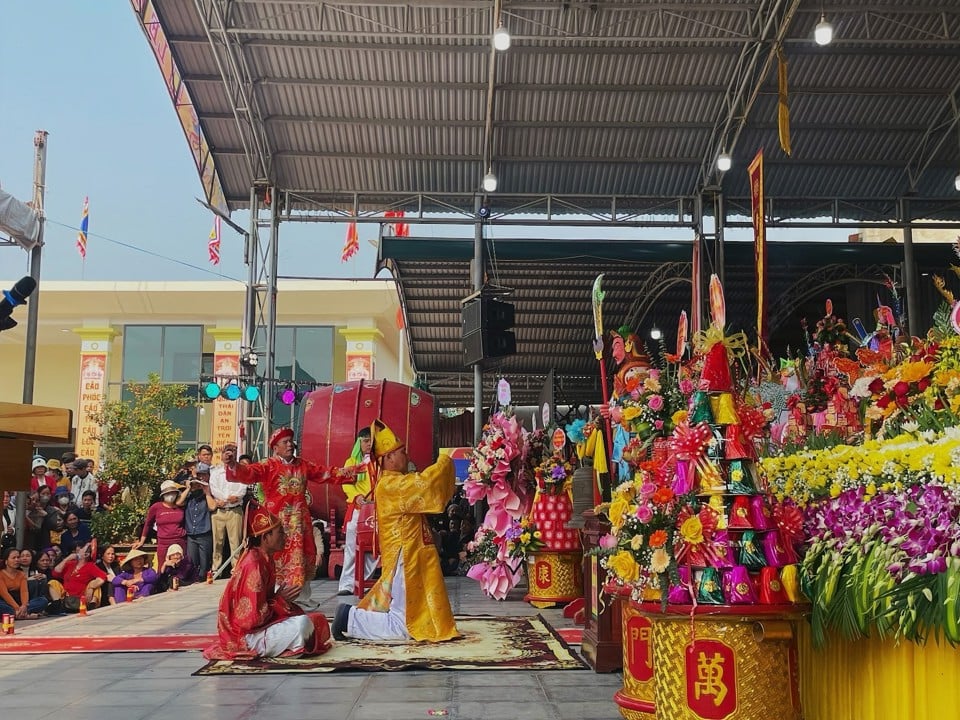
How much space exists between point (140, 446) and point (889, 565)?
12611mm

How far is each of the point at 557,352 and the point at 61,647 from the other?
12.5 meters

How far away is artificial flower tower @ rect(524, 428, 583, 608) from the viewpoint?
7641 millimetres

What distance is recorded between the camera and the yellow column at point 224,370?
70.2 ft

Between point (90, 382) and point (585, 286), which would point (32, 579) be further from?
point (90, 382)

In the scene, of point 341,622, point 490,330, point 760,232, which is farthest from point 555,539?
point 760,232

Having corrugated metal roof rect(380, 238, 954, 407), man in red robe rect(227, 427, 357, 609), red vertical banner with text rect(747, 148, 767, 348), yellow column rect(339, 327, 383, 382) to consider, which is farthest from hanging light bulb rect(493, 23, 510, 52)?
yellow column rect(339, 327, 383, 382)

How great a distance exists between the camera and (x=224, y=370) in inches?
859

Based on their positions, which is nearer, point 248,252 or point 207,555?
point 207,555

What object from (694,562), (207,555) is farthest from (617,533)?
(207,555)

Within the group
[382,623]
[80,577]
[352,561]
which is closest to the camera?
[382,623]

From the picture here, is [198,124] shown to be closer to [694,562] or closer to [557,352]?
[557,352]

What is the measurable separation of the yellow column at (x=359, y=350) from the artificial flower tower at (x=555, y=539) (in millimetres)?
14555

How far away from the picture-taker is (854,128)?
12570 mm

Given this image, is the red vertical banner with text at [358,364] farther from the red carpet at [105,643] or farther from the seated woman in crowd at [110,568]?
the red carpet at [105,643]
